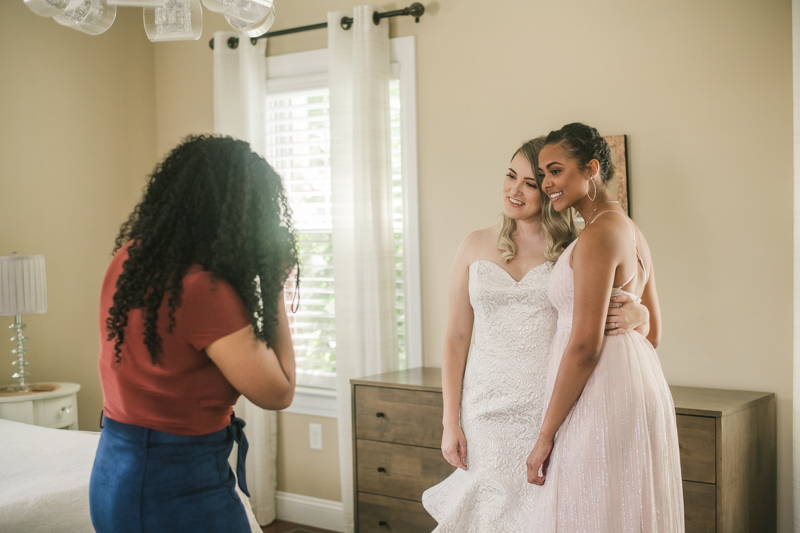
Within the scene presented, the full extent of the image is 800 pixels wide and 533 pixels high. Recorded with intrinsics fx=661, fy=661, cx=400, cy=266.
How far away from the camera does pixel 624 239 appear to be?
1.67 metres

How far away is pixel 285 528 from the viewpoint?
3641 millimetres

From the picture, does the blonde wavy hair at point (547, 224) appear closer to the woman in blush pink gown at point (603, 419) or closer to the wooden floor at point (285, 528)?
the woman in blush pink gown at point (603, 419)

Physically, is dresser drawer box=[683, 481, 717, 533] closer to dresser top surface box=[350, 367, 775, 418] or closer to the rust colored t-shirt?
dresser top surface box=[350, 367, 775, 418]

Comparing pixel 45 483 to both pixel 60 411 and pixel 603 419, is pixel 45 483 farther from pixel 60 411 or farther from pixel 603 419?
pixel 603 419

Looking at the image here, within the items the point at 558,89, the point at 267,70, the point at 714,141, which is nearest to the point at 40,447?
the point at 267,70

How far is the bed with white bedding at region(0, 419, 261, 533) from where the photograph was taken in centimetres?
188

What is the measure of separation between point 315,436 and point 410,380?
98 cm

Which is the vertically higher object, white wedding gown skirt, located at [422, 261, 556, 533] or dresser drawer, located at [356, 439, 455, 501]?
white wedding gown skirt, located at [422, 261, 556, 533]

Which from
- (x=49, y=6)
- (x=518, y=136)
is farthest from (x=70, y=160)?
(x=518, y=136)

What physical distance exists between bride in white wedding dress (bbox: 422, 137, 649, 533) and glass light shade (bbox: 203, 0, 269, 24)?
2.88 ft

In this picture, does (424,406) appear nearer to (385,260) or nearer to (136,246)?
(385,260)

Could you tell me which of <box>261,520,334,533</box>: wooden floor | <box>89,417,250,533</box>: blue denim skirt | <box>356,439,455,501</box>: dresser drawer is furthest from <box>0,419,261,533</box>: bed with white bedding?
<box>261,520,334,533</box>: wooden floor

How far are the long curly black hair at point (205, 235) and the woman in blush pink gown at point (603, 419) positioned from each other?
2.54ft

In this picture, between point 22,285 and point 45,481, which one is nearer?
point 45,481
